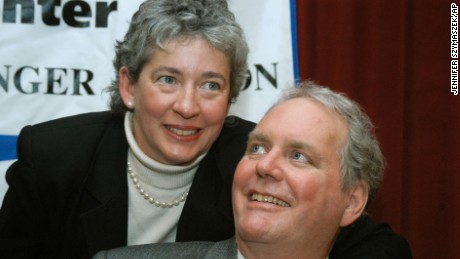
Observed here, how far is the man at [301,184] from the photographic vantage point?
166cm

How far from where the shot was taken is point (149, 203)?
215cm

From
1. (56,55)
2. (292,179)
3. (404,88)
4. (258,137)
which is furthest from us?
(404,88)

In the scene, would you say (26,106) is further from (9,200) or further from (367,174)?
(367,174)

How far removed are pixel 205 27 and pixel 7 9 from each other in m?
0.99

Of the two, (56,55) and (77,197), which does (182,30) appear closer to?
(77,197)

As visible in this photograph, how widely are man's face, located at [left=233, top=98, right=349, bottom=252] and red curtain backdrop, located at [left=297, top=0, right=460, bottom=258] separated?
1002 millimetres

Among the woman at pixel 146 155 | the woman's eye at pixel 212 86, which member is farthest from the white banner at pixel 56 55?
the woman's eye at pixel 212 86

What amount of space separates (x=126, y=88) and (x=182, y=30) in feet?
1.03

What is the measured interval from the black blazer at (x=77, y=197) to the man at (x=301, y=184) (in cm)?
35

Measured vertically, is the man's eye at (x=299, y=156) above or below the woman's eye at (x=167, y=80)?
below

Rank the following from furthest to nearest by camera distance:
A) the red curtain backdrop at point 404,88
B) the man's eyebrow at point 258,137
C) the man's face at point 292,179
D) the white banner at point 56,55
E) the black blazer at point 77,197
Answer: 1. the red curtain backdrop at point 404,88
2. the white banner at point 56,55
3. the black blazer at point 77,197
4. the man's eyebrow at point 258,137
5. the man's face at point 292,179

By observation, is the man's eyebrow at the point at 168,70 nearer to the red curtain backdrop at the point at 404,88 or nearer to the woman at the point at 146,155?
the woman at the point at 146,155

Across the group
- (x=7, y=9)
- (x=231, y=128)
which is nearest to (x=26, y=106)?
(x=7, y=9)

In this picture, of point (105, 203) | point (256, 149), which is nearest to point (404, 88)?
point (256, 149)
